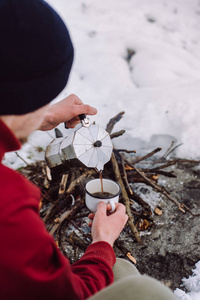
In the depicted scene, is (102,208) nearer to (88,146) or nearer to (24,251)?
(88,146)

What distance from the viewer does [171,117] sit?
3.65 metres

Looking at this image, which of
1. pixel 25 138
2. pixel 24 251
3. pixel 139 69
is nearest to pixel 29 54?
pixel 25 138

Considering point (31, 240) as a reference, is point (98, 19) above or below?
below

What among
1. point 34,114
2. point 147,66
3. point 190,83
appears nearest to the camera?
point 34,114

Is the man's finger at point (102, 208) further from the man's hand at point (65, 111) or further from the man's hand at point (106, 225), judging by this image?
the man's hand at point (65, 111)

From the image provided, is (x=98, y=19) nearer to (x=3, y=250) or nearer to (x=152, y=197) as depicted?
(x=152, y=197)

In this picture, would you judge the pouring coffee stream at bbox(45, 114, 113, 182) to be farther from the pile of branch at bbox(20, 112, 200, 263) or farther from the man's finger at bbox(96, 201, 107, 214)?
the pile of branch at bbox(20, 112, 200, 263)

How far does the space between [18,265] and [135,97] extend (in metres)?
3.42

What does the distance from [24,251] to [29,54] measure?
0.60m

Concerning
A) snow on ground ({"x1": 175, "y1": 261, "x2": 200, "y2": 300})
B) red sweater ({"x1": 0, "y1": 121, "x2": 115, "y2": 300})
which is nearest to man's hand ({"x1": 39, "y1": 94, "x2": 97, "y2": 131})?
red sweater ({"x1": 0, "y1": 121, "x2": 115, "y2": 300})

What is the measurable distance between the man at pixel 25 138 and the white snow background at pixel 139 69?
1.46 meters

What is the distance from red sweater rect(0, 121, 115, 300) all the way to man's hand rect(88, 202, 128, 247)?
0.37 metres

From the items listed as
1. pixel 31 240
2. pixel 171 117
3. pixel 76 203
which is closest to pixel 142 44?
pixel 171 117

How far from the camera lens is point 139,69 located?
4.64 metres
